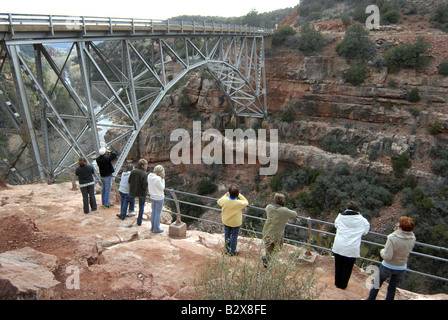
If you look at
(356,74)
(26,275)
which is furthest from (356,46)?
(26,275)

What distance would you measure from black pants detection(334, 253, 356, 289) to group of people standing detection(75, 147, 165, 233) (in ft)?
9.95

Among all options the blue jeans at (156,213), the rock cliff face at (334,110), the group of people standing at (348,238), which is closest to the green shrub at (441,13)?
the rock cliff face at (334,110)

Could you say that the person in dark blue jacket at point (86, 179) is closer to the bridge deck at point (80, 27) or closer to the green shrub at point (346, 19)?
the bridge deck at point (80, 27)

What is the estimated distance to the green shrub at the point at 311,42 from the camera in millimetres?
22453

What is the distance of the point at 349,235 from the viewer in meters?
4.14

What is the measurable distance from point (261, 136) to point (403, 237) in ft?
65.8

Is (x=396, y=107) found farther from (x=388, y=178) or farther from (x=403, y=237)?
(x=403, y=237)

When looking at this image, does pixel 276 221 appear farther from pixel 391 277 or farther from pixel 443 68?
pixel 443 68

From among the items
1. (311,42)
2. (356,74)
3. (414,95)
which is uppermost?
(311,42)

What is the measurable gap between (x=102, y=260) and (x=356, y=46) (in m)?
21.2

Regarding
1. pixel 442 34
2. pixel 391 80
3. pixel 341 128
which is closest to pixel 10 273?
pixel 341 128

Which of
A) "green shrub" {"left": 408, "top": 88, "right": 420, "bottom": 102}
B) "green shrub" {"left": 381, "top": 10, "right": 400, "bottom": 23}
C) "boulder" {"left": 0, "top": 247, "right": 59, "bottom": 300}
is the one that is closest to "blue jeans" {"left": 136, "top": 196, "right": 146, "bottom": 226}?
"boulder" {"left": 0, "top": 247, "right": 59, "bottom": 300}
